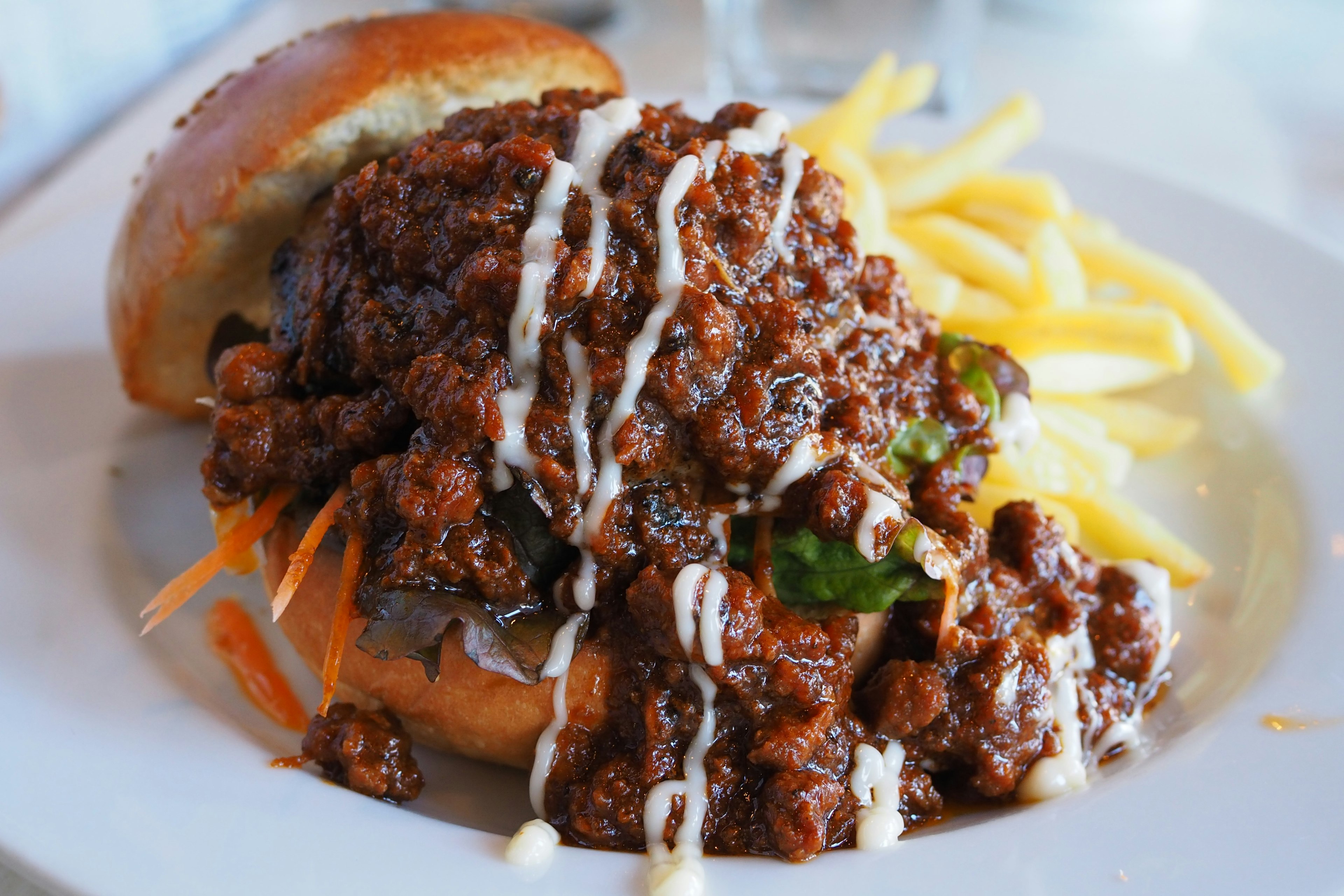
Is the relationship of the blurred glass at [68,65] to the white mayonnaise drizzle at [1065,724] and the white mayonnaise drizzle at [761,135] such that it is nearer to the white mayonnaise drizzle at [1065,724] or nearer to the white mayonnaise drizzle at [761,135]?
the white mayonnaise drizzle at [761,135]

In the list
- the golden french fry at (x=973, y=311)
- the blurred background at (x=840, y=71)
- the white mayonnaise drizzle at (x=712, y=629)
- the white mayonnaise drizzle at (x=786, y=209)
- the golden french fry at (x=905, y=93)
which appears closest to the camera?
the white mayonnaise drizzle at (x=712, y=629)

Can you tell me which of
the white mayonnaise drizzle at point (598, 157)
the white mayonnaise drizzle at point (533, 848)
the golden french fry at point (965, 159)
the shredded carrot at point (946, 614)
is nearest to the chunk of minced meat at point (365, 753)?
the white mayonnaise drizzle at point (533, 848)

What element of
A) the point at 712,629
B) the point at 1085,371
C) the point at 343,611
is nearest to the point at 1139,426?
the point at 1085,371

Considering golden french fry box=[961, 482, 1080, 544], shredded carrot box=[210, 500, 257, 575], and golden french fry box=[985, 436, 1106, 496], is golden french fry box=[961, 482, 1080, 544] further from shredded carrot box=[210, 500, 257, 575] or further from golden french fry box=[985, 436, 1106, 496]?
shredded carrot box=[210, 500, 257, 575]

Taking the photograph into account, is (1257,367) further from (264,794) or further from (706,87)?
(706,87)

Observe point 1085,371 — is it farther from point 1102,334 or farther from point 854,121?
point 854,121

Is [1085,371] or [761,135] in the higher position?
[761,135]
